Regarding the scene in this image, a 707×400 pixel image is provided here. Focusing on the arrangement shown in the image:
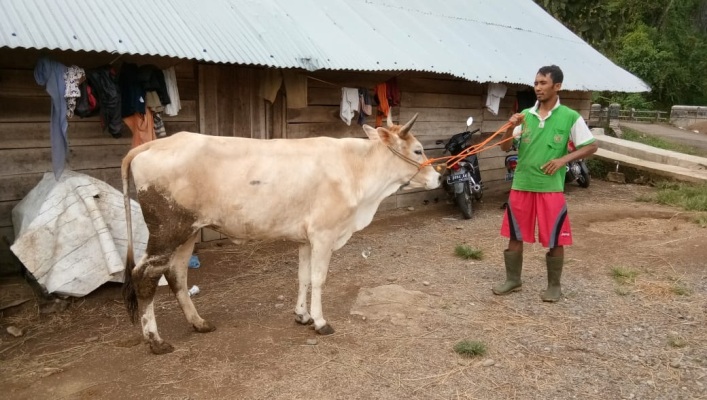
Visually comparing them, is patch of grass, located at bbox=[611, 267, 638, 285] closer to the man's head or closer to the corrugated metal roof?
the man's head

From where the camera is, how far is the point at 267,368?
3.83 meters

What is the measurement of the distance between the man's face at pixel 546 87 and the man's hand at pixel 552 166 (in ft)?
1.78

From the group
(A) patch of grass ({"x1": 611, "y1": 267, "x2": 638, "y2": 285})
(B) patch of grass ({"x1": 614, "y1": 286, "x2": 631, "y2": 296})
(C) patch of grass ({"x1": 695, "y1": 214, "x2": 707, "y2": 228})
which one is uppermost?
(C) patch of grass ({"x1": 695, "y1": 214, "x2": 707, "y2": 228})

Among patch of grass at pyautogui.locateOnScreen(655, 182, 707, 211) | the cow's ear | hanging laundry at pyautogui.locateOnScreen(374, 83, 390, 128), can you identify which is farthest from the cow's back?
patch of grass at pyautogui.locateOnScreen(655, 182, 707, 211)

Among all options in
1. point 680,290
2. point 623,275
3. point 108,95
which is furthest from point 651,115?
point 108,95

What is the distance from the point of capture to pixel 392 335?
4.43 m

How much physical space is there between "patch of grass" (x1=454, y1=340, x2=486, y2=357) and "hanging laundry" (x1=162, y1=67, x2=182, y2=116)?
3.84 m

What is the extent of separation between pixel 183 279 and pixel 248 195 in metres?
0.87

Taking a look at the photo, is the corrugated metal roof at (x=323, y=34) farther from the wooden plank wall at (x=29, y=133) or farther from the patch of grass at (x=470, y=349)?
the patch of grass at (x=470, y=349)

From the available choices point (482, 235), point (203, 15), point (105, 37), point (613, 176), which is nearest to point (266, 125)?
point (203, 15)

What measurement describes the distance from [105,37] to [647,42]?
32.9 meters

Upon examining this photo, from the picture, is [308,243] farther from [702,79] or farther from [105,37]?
[702,79]

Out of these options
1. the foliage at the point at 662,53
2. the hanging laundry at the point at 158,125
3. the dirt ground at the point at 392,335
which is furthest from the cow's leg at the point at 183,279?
the foliage at the point at 662,53

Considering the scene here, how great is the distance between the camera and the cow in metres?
3.84
